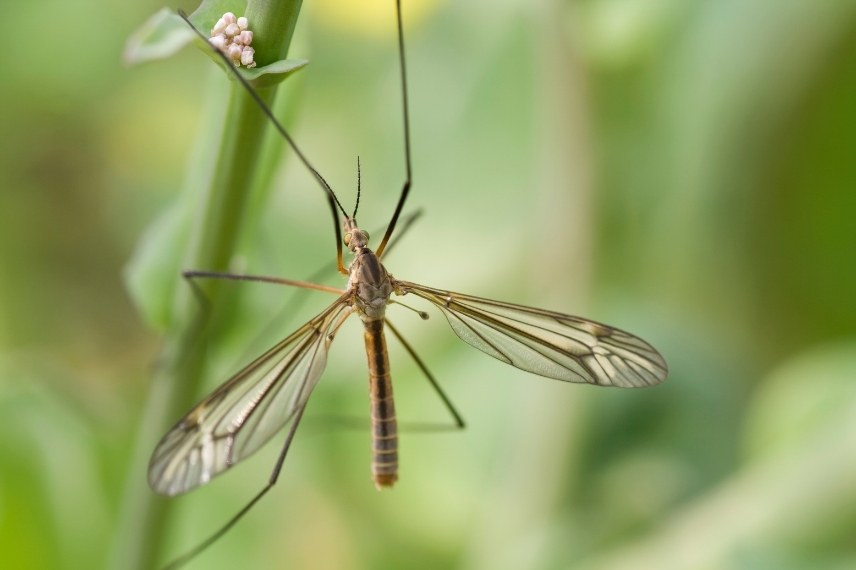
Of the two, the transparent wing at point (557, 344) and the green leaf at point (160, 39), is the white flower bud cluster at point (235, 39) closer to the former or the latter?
the green leaf at point (160, 39)

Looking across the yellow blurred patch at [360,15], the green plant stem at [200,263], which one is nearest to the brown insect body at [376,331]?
the green plant stem at [200,263]

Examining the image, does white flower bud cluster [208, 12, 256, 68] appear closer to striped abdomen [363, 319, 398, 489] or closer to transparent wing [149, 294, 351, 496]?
transparent wing [149, 294, 351, 496]

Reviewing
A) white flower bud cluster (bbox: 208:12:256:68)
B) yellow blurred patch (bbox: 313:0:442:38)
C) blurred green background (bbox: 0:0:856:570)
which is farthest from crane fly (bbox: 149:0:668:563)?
yellow blurred patch (bbox: 313:0:442:38)

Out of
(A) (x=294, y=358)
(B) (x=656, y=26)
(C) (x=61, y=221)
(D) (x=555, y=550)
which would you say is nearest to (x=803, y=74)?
(B) (x=656, y=26)

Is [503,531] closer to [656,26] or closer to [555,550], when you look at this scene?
[555,550]

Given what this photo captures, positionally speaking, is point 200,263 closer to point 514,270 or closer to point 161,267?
point 161,267

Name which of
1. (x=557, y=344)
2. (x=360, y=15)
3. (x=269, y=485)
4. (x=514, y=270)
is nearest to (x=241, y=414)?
(x=269, y=485)

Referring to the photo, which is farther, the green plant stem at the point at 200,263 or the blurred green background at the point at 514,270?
the blurred green background at the point at 514,270
